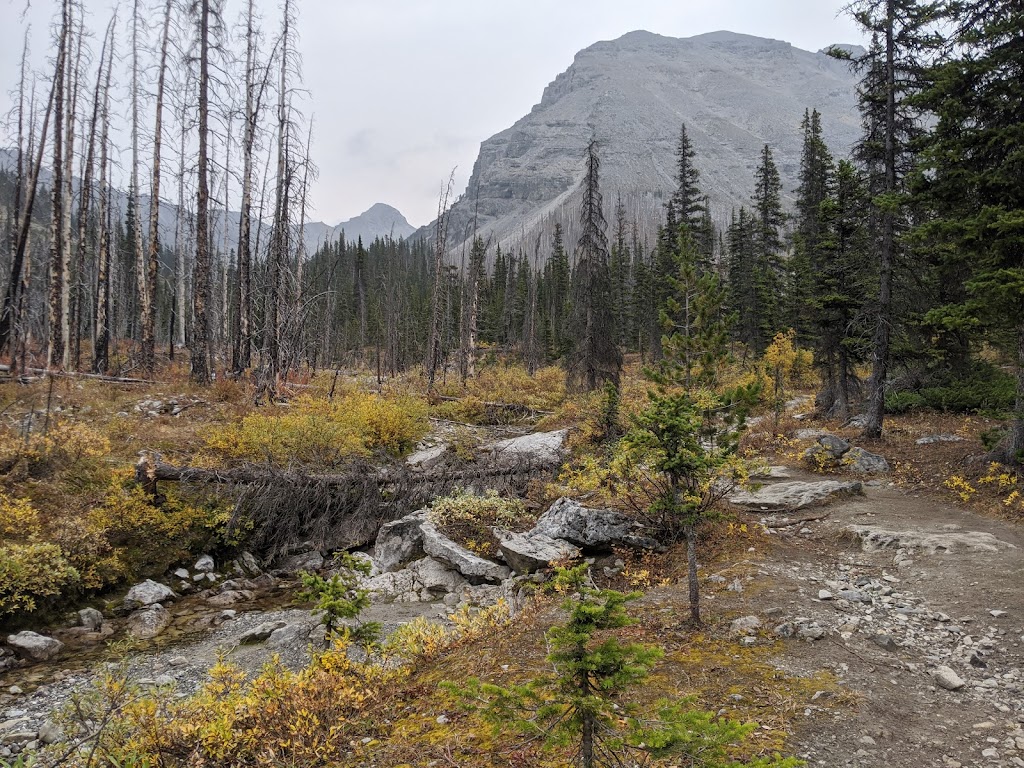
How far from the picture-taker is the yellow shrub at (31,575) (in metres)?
6.90

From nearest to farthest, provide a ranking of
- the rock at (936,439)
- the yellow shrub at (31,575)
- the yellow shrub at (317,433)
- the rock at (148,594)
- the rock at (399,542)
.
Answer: the yellow shrub at (31,575) → the rock at (148,594) → the rock at (399,542) → the yellow shrub at (317,433) → the rock at (936,439)

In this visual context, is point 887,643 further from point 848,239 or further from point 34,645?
point 848,239

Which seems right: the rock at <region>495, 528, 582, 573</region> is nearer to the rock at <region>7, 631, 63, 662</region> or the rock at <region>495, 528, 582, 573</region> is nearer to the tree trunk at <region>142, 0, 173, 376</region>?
the rock at <region>7, 631, 63, 662</region>

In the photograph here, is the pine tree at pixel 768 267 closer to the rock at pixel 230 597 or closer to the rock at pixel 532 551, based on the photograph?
the rock at pixel 532 551

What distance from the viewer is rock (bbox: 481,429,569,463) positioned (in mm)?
14631

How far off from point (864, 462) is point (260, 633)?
1307 centimetres

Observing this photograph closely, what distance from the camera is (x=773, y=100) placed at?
19488cm

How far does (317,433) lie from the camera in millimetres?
12406

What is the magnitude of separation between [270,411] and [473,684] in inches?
531

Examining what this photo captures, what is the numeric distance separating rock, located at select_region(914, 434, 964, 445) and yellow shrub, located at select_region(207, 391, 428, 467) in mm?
14003

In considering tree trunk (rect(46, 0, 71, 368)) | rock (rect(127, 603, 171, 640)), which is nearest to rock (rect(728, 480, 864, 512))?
rock (rect(127, 603, 171, 640))

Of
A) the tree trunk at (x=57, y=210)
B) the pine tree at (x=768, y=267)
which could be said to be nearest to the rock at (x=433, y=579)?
the tree trunk at (x=57, y=210)

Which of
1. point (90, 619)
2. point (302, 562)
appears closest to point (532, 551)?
point (302, 562)

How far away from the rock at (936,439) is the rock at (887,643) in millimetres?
10583
